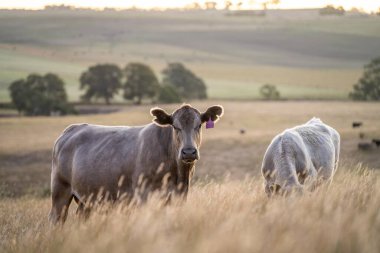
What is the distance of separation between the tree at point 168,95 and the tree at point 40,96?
12.8 metres

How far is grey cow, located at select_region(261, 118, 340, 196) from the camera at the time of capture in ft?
30.2

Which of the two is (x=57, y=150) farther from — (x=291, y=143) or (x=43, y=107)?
(x=43, y=107)

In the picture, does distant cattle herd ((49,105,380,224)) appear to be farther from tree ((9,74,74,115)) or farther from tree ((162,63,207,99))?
tree ((162,63,207,99))

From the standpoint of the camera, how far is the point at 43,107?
237 feet

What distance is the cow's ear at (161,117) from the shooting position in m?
8.79

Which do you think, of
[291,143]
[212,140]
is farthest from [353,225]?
[212,140]

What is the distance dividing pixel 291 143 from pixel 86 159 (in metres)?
3.30

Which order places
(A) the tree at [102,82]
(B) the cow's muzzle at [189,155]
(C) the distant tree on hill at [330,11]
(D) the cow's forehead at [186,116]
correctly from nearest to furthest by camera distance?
(B) the cow's muzzle at [189,155] < (D) the cow's forehead at [186,116] < (A) the tree at [102,82] < (C) the distant tree on hill at [330,11]

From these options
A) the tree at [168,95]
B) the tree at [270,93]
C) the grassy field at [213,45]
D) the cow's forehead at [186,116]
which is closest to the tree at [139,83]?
the tree at [168,95]

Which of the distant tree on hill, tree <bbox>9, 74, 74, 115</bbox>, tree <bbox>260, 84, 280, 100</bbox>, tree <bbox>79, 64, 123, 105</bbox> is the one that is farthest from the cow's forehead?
the distant tree on hill

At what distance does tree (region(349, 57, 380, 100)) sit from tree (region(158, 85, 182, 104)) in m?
26.4

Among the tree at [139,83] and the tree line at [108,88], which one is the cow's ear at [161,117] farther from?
the tree at [139,83]

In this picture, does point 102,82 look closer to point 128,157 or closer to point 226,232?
point 128,157

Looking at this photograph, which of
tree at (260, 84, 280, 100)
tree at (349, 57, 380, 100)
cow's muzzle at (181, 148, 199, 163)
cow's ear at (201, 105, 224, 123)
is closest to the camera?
cow's muzzle at (181, 148, 199, 163)
